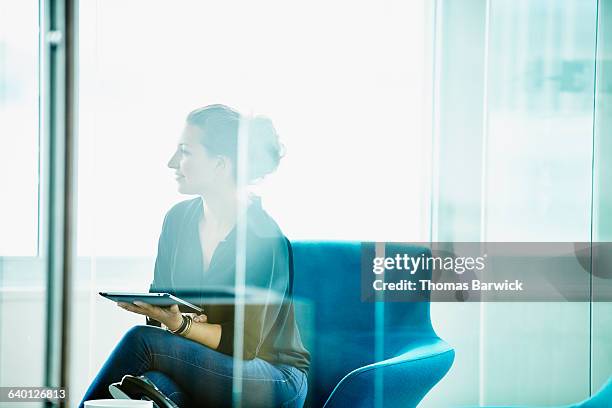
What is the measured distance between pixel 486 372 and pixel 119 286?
3.79 feet

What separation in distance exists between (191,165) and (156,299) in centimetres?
41

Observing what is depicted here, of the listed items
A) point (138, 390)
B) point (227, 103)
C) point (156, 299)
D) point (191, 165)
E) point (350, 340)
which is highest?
point (227, 103)

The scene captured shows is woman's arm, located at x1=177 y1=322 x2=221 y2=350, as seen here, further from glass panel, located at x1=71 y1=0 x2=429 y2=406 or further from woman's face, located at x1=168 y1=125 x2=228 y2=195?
woman's face, located at x1=168 y1=125 x2=228 y2=195

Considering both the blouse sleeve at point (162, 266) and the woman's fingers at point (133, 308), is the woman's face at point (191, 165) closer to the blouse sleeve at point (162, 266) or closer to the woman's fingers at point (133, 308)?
the blouse sleeve at point (162, 266)

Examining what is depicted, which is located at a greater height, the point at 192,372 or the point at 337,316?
the point at 337,316

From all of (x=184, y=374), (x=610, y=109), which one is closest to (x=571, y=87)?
(x=610, y=109)

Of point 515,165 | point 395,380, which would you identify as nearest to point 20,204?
point 395,380

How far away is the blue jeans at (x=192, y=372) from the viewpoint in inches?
89.3

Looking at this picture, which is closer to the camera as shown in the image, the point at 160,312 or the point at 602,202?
the point at 160,312

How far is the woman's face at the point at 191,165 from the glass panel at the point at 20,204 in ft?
1.48

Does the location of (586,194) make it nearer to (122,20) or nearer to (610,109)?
(610,109)

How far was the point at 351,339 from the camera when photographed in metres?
2.30

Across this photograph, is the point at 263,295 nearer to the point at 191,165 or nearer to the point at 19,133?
the point at 191,165

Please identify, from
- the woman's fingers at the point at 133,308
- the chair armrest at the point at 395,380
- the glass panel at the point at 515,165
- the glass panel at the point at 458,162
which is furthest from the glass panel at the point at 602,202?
the woman's fingers at the point at 133,308
